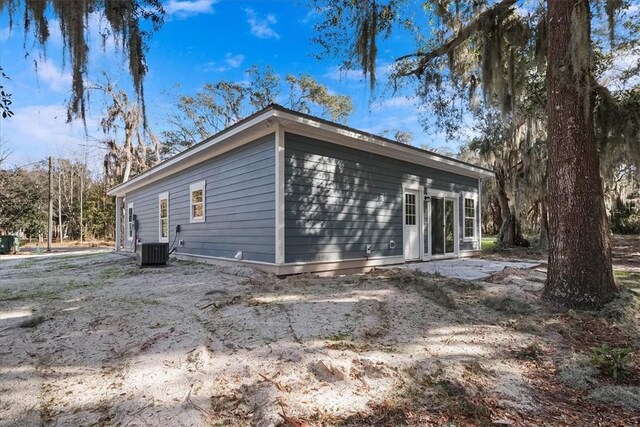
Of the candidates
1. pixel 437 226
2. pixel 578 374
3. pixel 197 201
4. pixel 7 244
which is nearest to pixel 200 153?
pixel 197 201

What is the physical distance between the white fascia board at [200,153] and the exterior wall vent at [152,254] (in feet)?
7.69

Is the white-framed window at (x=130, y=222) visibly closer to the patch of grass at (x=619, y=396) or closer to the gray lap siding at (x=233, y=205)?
the gray lap siding at (x=233, y=205)

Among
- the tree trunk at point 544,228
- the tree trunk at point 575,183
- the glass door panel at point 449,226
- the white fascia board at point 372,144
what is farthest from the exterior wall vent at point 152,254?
the tree trunk at point 544,228

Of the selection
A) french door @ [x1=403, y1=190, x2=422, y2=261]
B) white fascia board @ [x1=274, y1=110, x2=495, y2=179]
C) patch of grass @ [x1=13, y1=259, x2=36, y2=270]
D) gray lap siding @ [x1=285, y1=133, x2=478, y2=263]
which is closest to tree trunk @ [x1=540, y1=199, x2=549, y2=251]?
white fascia board @ [x1=274, y1=110, x2=495, y2=179]

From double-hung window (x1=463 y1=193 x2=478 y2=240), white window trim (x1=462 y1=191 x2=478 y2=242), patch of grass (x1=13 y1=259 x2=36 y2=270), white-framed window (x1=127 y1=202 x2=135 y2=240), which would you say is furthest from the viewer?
white-framed window (x1=127 y1=202 x2=135 y2=240)

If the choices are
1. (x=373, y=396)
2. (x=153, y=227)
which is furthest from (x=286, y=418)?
(x=153, y=227)

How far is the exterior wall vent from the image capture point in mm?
8273

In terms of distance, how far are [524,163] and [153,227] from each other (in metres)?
13.7

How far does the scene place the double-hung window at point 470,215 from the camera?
36.3 ft

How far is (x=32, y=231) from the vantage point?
2412 centimetres

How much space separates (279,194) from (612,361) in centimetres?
483

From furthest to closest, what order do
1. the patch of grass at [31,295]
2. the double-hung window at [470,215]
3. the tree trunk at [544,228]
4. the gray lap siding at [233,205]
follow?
the tree trunk at [544,228]
the double-hung window at [470,215]
the gray lap siding at [233,205]
the patch of grass at [31,295]

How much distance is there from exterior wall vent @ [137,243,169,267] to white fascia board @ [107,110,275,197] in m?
2.34

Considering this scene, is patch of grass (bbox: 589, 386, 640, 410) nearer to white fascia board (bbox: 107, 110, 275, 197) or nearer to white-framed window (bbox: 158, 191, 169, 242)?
white fascia board (bbox: 107, 110, 275, 197)
